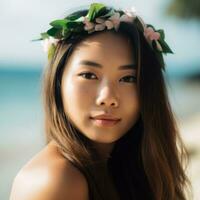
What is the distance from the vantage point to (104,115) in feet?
6.53

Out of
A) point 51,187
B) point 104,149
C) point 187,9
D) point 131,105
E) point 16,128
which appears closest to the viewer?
point 51,187

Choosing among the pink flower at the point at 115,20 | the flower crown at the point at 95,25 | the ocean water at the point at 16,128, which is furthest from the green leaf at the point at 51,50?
the ocean water at the point at 16,128

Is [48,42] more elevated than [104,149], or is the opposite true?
[48,42]

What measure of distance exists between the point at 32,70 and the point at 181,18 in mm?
7179

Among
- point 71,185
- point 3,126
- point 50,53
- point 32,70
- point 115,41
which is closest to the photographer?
point 71,185

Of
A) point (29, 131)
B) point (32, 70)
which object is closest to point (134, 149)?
point (29, 131)

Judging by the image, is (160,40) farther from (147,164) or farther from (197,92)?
(197,92)

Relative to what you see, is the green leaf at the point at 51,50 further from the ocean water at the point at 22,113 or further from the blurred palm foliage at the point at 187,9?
the blurred palm foliage at the point at 187,9

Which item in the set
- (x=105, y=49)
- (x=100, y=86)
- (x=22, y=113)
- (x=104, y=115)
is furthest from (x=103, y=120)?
(x=22, y=113)

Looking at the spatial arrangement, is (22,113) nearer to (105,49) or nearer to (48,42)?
(48,42)

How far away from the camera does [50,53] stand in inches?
88.0

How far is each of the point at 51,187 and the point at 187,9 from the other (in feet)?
71.0

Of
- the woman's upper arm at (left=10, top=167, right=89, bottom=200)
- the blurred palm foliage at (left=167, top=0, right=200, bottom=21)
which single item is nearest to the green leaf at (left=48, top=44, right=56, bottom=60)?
the woman's upper arm at (left=10, top=167, right=89, bottom=200)

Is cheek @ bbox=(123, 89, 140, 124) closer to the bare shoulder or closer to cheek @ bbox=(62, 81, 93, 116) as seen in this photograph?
cheek @ bbox=(62, 81, 93, 116)
